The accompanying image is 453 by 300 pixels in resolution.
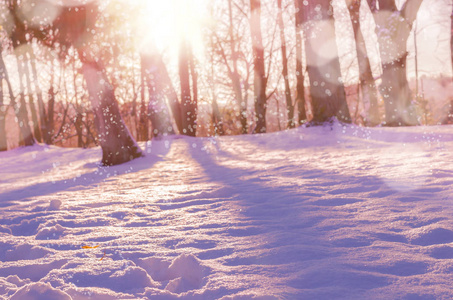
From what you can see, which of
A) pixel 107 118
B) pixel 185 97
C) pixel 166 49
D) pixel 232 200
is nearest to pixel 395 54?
pixel 185 97

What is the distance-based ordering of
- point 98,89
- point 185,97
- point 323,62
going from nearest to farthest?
point 98,89 < point 323,62 < point 185,97

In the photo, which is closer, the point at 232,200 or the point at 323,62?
the point at 232,200

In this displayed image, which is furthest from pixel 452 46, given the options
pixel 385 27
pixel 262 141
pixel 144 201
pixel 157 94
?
pixel 144 201

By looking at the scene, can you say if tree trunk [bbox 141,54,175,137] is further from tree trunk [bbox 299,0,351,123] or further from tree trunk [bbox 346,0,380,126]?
tree trunk [bbox 346,0,380,126]

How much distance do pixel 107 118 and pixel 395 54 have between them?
8855 millimetres

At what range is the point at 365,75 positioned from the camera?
16.8 metres

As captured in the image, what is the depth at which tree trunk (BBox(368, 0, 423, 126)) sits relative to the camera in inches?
453

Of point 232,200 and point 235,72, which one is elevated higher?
point 235,72

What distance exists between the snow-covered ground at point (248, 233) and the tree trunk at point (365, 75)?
10.6 meters

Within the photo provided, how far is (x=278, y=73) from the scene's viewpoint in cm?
3159

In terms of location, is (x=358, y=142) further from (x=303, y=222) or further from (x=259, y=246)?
(x=259, y=246)

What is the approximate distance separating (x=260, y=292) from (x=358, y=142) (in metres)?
6.37

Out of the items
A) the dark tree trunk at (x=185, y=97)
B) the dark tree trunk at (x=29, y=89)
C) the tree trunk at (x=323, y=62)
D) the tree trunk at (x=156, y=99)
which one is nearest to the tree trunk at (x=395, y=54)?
the tree trunk at (x=323, y=62)

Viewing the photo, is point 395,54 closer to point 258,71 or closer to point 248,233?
point 258,71
